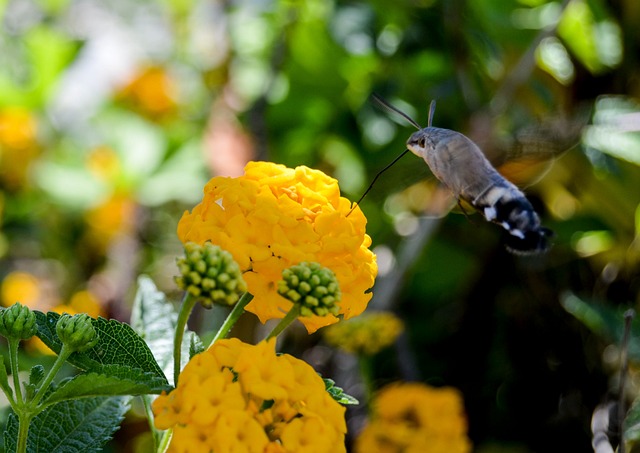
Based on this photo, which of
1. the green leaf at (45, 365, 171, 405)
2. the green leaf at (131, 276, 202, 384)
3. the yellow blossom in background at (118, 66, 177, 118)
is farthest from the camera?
the yellow blossom in background at (118, 66, 177, 118)

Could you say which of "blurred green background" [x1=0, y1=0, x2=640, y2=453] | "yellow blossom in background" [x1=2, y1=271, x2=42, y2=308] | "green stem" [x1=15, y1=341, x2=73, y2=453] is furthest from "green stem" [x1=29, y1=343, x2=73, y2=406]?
"yellow blossom in background" [x1=2, y1=271, x2=42, y2=308]

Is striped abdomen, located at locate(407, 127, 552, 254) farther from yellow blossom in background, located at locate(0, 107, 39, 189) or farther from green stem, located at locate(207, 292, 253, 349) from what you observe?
yellow blossom in background, located at locate(0, 107, 39, 189)

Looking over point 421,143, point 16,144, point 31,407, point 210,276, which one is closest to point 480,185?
point 421,143

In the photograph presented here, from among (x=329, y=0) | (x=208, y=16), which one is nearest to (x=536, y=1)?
(x=329, y=0)

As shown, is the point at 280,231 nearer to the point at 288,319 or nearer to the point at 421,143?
the point at 288,319

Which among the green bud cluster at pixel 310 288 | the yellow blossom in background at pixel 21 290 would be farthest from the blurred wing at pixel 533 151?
the yellow blossom in background at pixel 21 290
